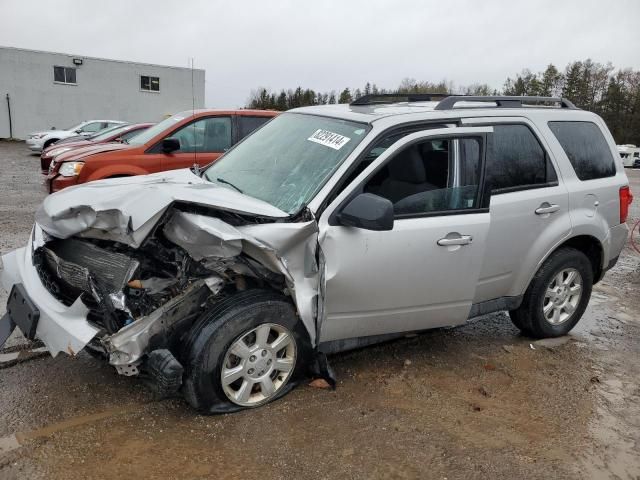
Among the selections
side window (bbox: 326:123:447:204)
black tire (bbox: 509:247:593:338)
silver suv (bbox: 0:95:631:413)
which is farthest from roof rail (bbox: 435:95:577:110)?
black tire (bbox: 509:247:593:338)

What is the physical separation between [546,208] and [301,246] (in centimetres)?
208

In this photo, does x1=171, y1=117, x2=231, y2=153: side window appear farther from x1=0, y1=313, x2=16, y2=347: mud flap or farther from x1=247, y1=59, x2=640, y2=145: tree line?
x1=247, y1=59, x2=640, y2=145: tree line

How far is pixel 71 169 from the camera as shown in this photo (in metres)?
7.45

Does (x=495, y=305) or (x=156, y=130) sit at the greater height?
(x=156, y=130)

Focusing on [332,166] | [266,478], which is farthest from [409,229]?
[266,478]

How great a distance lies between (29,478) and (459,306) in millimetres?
2755

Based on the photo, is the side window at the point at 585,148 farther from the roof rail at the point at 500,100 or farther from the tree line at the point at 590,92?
the tree line at the point at 590,92

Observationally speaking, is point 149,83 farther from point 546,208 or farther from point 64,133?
point 546,208

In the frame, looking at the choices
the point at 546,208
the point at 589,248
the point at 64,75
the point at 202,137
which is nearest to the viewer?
the point at 546,208

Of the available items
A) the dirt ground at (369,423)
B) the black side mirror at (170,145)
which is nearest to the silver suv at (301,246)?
the dirt ground at (369,423)

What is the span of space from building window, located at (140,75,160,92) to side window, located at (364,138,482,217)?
3226cm

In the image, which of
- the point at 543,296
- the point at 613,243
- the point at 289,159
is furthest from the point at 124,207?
the point at 613,243

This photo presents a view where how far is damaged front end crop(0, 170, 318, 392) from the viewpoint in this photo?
119 inches

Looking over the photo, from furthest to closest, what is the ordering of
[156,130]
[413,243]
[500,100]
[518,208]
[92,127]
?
1. [92,127]
2. [156,130]
3. [500,100]
4. [518,208]
5. [413,243]
